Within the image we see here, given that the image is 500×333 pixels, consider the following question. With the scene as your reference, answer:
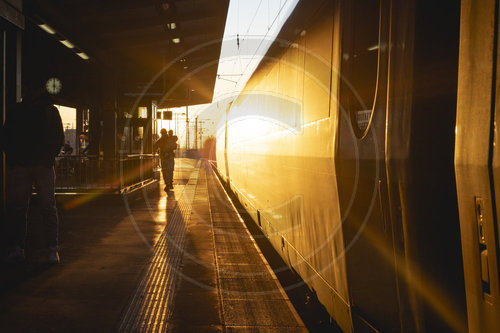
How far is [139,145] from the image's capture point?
21.8 m

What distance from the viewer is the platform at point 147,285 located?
12.0ft

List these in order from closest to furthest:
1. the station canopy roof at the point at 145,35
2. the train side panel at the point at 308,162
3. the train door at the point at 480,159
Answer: the train door at the point at 480,159 < the train side panel at the point at 308,162 < the station canopy roof at the point at 145,35

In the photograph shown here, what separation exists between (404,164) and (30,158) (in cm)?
421

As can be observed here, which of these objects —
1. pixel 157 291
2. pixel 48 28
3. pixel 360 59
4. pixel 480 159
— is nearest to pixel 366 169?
pixel 360 59

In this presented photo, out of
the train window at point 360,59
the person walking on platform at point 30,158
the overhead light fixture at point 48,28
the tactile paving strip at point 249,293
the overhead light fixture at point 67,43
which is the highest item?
the overhead light fixture at point 67,43

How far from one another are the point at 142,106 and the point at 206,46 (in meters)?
4.63

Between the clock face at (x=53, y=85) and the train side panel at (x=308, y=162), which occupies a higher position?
the clock face at (x=53, y=85)

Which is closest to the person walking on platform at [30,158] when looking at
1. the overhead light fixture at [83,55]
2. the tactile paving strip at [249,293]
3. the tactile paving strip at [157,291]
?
the tactile paving strip at [157,291]

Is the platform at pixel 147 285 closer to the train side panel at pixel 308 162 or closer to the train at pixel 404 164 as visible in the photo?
the train side panel at pixel 308 162

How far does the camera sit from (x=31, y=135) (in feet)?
16.7

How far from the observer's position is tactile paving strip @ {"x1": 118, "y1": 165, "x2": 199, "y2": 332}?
362 centimetres

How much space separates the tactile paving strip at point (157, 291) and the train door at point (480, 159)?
2465 mm

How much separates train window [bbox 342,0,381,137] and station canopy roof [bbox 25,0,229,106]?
290 inches

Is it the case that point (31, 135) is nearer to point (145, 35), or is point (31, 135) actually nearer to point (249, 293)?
point (249, 293)
